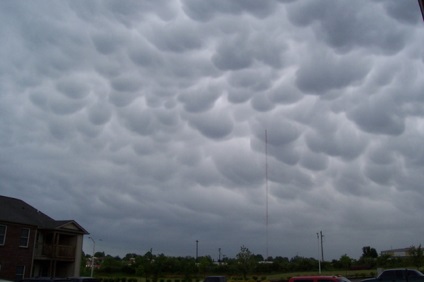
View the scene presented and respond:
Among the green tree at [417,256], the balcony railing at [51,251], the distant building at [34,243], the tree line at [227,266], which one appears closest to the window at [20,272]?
the distant building at [34,243]

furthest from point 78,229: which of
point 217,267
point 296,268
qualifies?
point 296,268

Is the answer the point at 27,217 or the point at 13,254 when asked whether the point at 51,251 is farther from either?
the point at 13,254

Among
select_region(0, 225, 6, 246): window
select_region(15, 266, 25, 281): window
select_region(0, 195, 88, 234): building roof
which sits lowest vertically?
select_region(15, 266, 25, 281): window

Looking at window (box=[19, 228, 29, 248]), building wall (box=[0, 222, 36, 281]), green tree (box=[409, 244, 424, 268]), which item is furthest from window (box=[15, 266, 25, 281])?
green tree (box=[409, 244, 424, 268])

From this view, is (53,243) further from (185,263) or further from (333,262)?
(333,262)

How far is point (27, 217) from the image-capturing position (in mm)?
45906

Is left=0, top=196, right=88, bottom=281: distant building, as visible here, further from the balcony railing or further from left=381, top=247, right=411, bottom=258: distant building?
left=381, top=247, right=411, bottom=258: distant building

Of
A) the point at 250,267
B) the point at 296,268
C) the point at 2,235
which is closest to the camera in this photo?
the point at 2,235

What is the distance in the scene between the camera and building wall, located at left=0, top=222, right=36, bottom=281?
41.1 m

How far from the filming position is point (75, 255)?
163 ft

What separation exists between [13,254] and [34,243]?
287 cm

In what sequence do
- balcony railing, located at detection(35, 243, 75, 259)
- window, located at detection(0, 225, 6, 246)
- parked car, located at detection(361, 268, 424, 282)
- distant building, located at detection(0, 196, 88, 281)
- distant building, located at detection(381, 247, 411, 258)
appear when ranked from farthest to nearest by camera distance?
distant building, located at detection(381, 247, 411, 258) → balcony railing, located at detection(35, 243, 75, 259) → distant building, located at detection(0, 196, 88, 281) → window, located at detection(0, 225, 6, 246) → parked car, located at detection(361, 268, 424, 282)

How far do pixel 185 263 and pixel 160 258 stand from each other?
175 inches

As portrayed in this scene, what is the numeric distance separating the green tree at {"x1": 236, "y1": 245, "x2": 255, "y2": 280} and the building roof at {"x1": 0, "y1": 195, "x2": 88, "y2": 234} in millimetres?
22576
